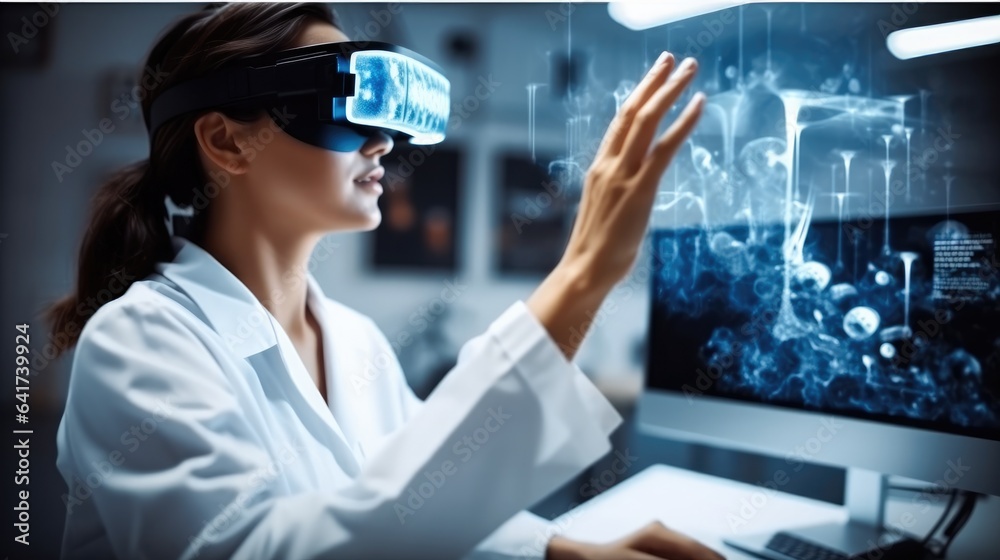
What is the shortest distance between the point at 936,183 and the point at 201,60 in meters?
1.09

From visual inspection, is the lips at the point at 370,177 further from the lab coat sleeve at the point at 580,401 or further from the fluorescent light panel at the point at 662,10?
the fluorescent light panel at the point at 662,10

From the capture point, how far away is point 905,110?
3.09 feet

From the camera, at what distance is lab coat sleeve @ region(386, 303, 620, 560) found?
0.60 meters

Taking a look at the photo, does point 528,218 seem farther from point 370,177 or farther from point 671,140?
point 671,140

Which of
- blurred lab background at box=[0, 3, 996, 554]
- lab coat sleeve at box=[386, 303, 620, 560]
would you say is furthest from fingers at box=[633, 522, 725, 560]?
blurred lab background at box=[0, 3, 996, 554]

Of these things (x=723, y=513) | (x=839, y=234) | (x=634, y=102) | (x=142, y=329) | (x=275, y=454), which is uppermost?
(x=634, y=102)

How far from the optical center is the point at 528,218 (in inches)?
66.0

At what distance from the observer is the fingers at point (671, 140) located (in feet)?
1.85

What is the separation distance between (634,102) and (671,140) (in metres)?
0.06

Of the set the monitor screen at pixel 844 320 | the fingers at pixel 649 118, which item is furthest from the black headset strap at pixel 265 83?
the monitor screen at pixel 844 320

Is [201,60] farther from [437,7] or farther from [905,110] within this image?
[905,110]

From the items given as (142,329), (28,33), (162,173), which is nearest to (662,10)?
(162,173)

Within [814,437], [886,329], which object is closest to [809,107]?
[886,329]

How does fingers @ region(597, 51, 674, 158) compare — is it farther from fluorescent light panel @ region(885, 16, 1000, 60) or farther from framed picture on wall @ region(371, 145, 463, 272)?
framed picture on wall @ region(371, 145, 463, 272)
